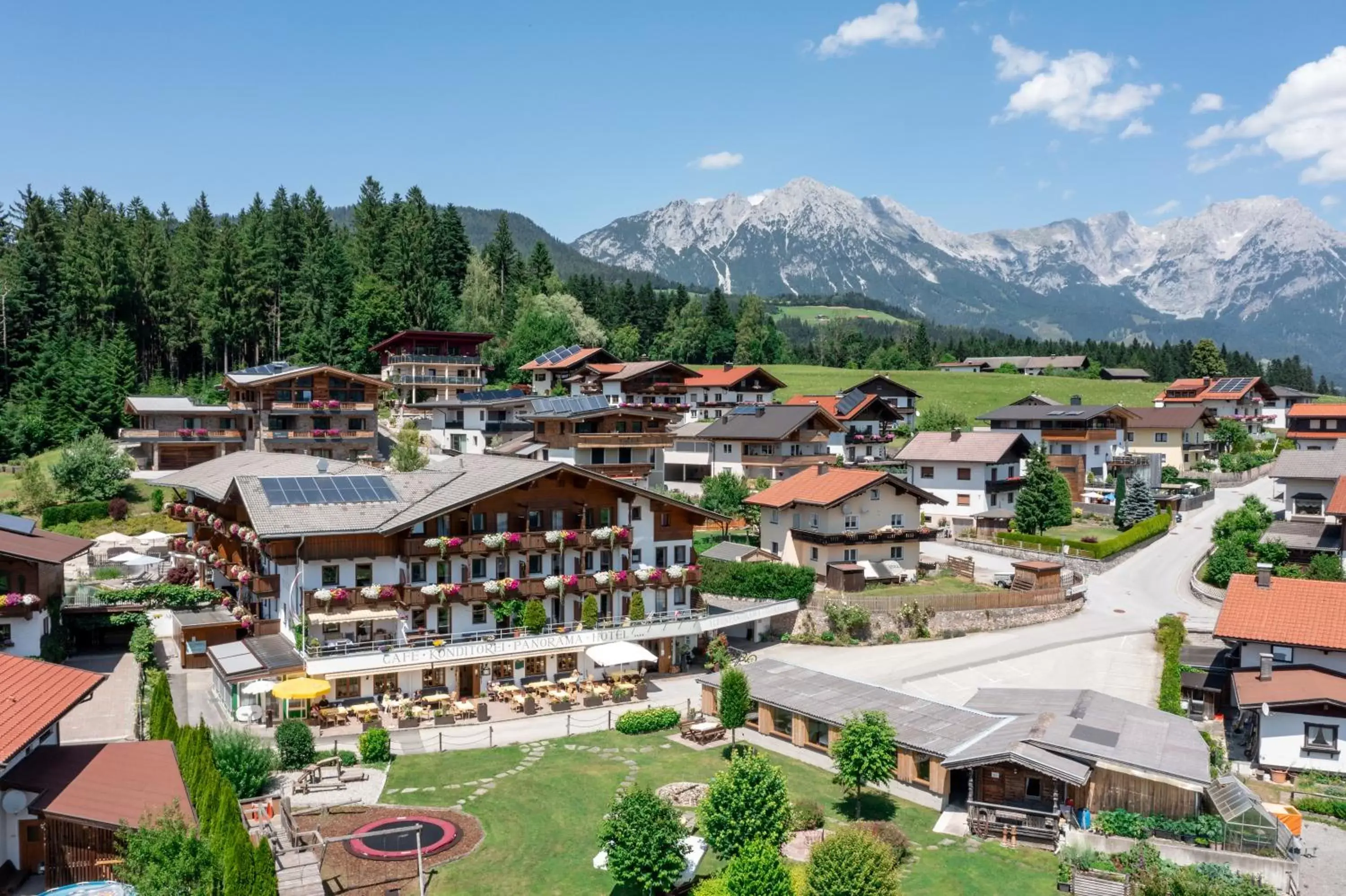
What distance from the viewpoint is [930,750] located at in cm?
3225

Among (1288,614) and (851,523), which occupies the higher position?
(851,523)

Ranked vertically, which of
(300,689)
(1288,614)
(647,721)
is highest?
(1288,614)

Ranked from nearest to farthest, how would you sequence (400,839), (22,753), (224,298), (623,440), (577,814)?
(22,753)
(400,839)
(577,814)
(623,440)
(224,298)

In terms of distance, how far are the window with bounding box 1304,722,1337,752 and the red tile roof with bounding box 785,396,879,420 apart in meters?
55.6

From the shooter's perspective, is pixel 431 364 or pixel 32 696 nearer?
pixel 32 696

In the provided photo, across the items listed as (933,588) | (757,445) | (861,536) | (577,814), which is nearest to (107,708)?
(577,814)

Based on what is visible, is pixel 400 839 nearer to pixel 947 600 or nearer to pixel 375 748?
pixel 375 748

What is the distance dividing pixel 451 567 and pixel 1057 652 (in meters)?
30.0

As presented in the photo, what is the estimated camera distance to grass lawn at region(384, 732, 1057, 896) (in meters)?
25.7

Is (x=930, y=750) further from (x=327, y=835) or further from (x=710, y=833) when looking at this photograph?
(x=327, y=835)

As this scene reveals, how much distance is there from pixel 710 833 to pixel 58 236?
9761 centimetres

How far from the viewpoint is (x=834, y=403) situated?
329 ft

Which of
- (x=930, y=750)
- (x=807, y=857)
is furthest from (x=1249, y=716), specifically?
(x=807, y=857)

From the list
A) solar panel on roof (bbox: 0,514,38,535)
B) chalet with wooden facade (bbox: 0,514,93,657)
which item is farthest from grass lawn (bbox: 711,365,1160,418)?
chalet with wooden facade (bbox: 0,514,93,657)
